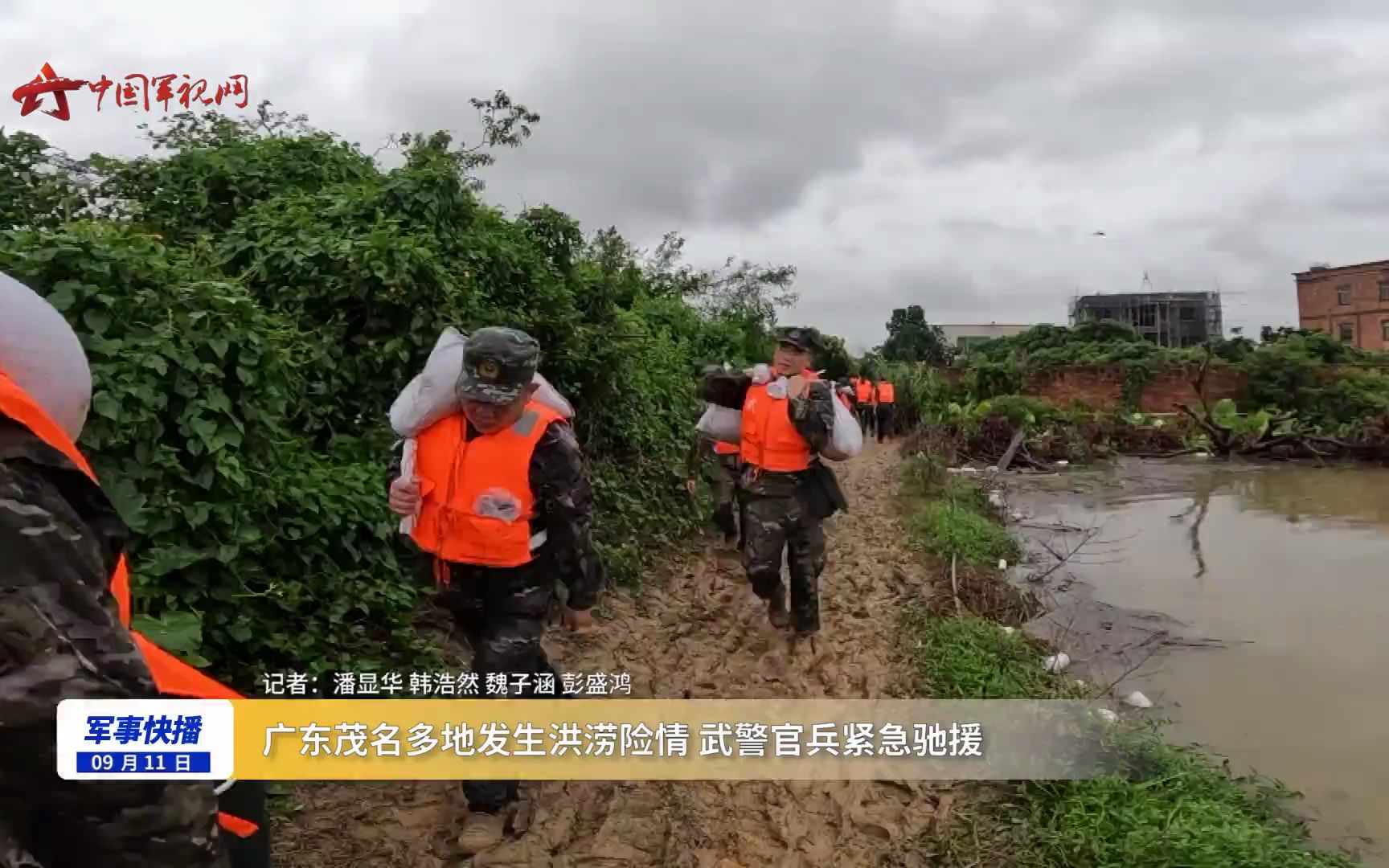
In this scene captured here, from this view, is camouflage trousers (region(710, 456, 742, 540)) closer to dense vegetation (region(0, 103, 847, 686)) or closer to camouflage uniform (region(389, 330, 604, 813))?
dense vegetation (region(0, 103, 847, 686))

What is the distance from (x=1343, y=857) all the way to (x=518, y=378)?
10.9 feet

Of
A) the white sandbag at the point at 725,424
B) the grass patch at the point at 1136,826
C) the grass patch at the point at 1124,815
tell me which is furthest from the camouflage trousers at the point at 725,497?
the grass patch at the point at 1136,826

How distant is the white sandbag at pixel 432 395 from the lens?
9.94 feet

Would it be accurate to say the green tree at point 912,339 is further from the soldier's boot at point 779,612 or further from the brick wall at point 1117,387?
the soldier's boot at point 779,612

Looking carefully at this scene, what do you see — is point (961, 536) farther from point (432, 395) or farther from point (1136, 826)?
point (432, 395)

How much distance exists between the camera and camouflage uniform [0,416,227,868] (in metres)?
1.06

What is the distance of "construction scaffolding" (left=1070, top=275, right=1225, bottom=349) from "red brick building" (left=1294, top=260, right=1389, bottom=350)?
174 inches

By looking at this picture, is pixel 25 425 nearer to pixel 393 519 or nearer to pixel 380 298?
pixel 393 519

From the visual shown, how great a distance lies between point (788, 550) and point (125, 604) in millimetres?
4080

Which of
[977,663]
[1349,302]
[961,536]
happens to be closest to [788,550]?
[977,663]

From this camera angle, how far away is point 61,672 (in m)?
1.08

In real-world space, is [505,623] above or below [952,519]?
above

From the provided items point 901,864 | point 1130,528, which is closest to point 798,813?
point 901,864
